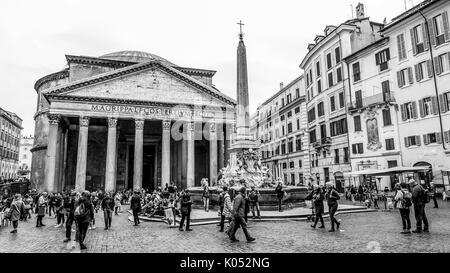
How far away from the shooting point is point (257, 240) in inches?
310

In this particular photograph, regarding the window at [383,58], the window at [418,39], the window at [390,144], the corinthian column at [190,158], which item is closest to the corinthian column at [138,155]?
the corinthian column at [190,158]

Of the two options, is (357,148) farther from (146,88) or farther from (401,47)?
(146,88)

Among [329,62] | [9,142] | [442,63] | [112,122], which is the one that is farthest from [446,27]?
[9,142]

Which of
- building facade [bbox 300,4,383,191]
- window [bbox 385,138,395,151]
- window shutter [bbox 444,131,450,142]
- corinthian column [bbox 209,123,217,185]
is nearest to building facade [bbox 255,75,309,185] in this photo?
building facade [bbox 300,4,383,191]

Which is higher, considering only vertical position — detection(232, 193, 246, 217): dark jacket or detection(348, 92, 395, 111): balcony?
detection(348, 92, 395, 111): balcony

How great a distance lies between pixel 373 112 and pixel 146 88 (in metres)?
19.4

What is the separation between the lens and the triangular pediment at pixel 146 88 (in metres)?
26.8

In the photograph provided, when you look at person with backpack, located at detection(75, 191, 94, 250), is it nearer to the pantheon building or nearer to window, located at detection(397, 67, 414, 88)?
the pantheon building

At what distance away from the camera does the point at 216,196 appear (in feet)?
47.6

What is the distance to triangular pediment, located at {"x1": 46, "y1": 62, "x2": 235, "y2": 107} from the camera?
2678 centimetres

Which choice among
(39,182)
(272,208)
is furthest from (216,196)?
(39,182)

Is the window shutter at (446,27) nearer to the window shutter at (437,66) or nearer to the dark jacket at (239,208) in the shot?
the window shutter at (437,66)

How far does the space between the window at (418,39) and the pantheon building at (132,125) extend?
1562cm

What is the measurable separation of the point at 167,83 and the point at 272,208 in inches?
758
